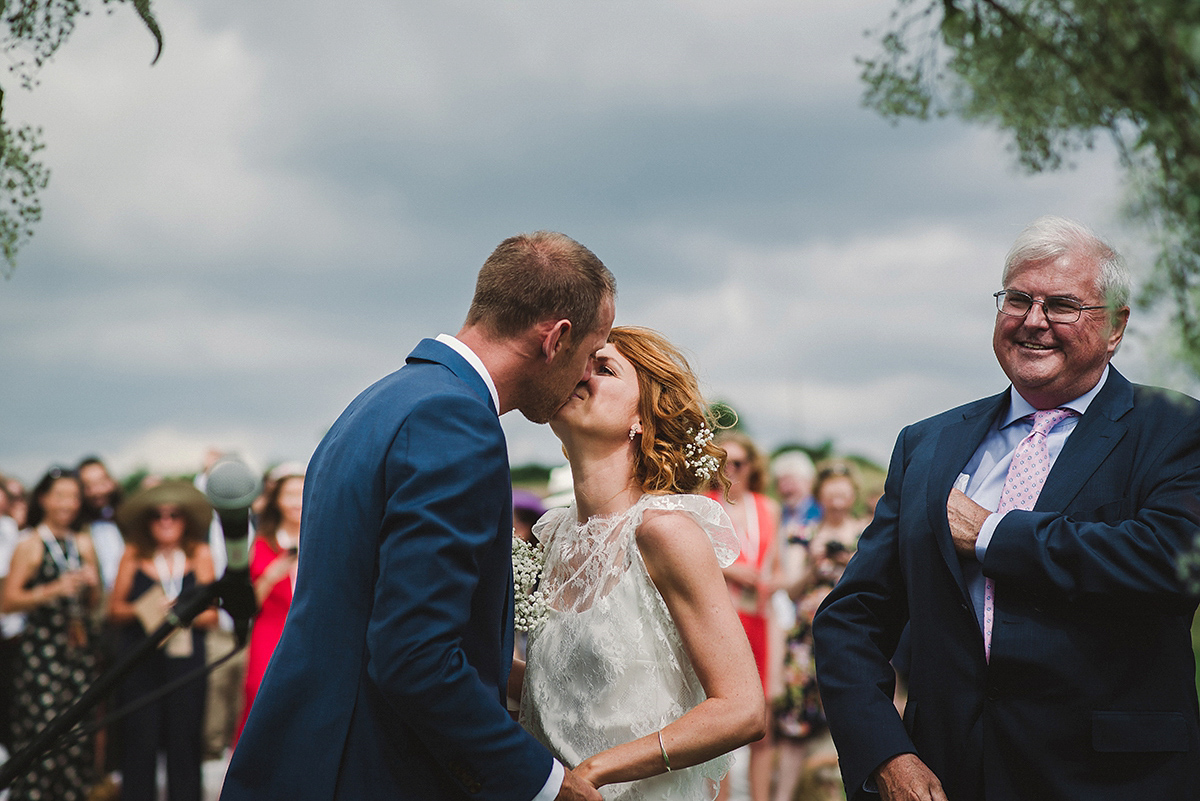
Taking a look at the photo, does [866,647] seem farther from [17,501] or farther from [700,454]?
[17,501]

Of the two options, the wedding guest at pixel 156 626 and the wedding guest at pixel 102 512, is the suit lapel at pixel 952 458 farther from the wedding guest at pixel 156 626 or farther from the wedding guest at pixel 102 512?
the wedding guest at pixel 102 512

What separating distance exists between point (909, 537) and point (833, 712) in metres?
0.53

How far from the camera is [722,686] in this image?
8.63ft

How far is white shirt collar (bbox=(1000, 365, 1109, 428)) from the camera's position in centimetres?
276

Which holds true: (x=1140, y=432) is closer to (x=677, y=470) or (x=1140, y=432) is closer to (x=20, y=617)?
(x=677, y=470)

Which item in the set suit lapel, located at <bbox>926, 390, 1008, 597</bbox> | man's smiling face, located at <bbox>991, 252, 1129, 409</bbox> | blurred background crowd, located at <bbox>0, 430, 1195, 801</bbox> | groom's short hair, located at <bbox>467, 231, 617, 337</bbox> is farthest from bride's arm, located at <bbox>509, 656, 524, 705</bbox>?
blurred background crowd, located at <bbox>0, 430, 1195, 801</bbox>

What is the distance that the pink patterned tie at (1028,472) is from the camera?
8.73 feet

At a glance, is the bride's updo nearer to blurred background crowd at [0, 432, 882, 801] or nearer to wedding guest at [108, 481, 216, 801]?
blurred background crowd at [0, 432, 882, 801]

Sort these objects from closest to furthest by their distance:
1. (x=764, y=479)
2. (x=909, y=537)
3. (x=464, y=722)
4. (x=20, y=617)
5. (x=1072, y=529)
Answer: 1. (x=464, y=722)
2. (x=1072, y=529)
3. (x=909, y=537)
4. (x=20, y=617)
5. (x=764, y=479)

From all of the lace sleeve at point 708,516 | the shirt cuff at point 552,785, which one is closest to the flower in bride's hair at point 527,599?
the lace sleeve at point 708,516

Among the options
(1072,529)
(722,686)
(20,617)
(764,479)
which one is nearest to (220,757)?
(20,617)

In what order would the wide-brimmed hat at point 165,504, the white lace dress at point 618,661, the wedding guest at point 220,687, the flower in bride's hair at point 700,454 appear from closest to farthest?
1. the white lace dress at point 618,661
2. the flower in bride's hair at point 700,454
3. the wide-brimmed hat at point 165,504
4. the wedding guest at point 220,687

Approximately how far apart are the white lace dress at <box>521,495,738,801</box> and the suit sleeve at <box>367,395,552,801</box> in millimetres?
557

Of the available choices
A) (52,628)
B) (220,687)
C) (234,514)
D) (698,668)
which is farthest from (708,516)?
(220,687)
